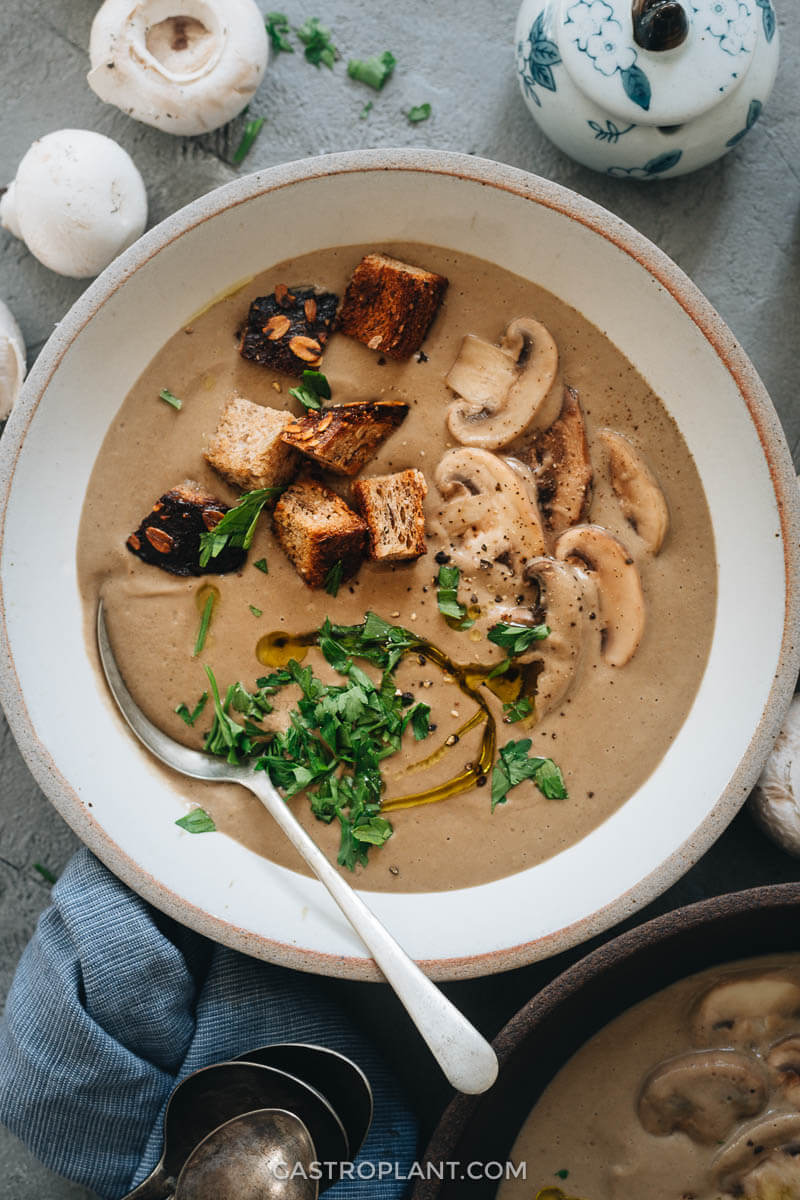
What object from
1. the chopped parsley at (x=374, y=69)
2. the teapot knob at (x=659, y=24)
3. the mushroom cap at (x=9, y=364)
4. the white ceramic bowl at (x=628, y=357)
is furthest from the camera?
the chopped parsley at (x=374, y=69)

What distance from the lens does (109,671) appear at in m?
2.41

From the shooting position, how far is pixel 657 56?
7.00ft

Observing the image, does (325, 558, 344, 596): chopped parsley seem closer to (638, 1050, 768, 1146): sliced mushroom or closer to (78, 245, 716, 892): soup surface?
(78, 245, 716, 892): soup surface

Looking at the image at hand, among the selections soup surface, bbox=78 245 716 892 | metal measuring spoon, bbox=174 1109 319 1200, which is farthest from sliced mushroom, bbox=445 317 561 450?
metal measuring spoon, bbox=174 1109 319 1200

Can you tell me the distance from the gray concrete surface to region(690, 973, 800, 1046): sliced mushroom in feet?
4.75

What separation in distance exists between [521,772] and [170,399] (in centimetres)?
132

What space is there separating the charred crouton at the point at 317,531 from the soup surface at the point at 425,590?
0.07m

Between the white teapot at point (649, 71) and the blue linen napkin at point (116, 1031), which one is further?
the blue linen napkin at point (116, 1031)

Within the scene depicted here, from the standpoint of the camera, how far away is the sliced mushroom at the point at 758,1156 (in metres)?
2.39

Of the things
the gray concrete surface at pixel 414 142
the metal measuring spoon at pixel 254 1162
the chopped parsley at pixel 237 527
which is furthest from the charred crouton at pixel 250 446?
the metal measuring spoon at pixel 254 1162

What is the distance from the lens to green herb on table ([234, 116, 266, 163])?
264 centimetres

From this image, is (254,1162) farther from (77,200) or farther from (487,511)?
(77,200)

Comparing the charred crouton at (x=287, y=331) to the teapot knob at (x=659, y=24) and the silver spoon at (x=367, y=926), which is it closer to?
the silver spoon at (x=367, y=926)

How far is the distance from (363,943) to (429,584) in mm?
913
